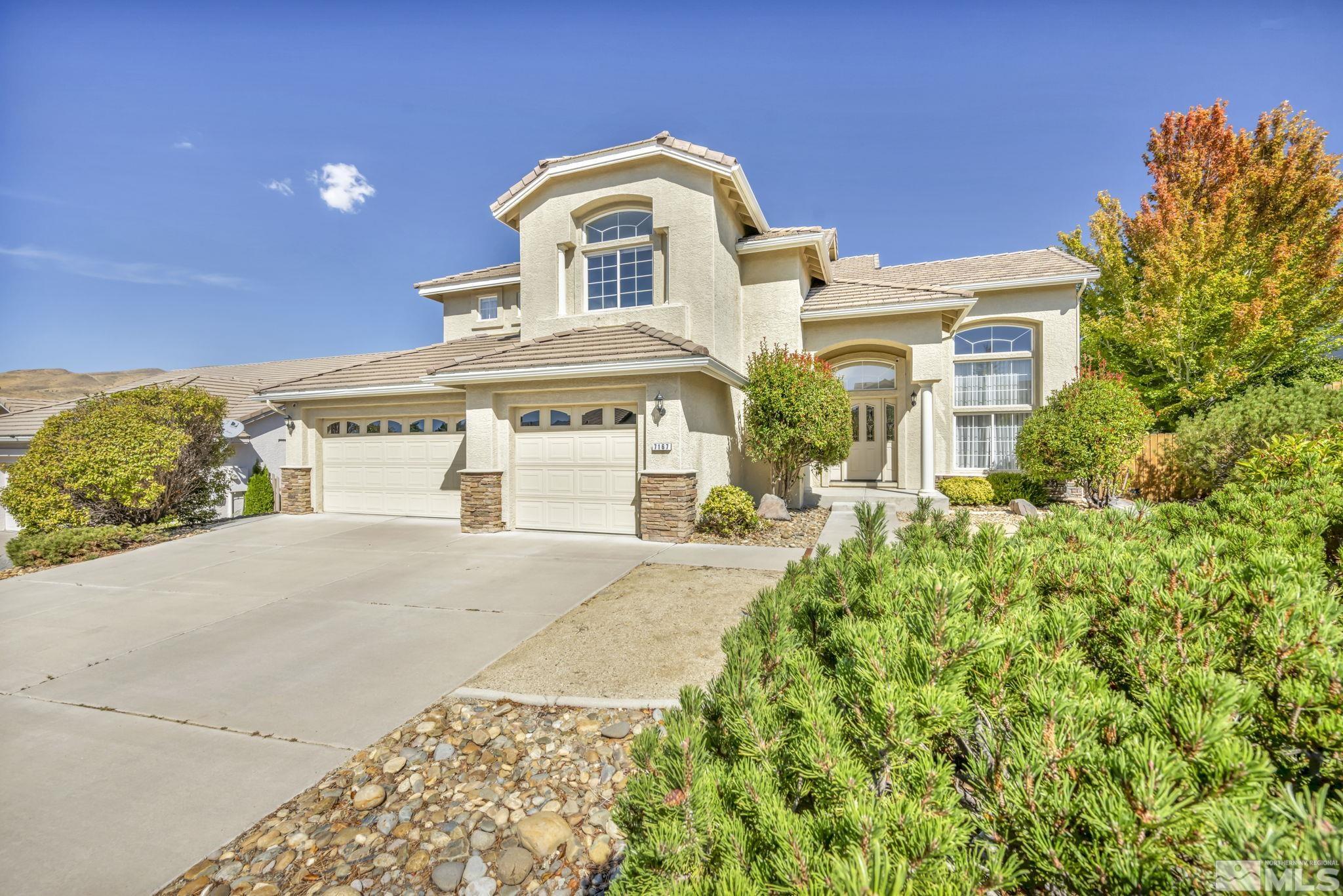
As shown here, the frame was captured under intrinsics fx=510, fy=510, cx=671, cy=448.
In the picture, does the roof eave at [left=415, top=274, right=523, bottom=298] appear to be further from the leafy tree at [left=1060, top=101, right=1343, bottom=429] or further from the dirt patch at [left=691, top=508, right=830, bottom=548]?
the leafy tree at [left=1060, top=101, right=1343, bottom=429]

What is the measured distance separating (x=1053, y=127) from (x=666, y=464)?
40.7 ft

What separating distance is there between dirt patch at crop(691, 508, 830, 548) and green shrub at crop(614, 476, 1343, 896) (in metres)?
6.98

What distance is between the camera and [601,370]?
9.50 m

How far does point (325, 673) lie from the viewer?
14.2ft

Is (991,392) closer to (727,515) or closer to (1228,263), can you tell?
(1228,263)

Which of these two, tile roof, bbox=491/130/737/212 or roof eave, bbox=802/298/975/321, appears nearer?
tile roof, bbox=491/130/737/212

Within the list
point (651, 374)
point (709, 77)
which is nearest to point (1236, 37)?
point (709, 77)

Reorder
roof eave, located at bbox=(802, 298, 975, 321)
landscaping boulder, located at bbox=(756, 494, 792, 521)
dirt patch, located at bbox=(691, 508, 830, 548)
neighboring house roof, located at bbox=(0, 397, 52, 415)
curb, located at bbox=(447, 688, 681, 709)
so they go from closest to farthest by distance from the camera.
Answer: curb, located at bbox=(447, 688, 681, 709) < dirt patch, located at bbox=(691, 508, 830, 548) < landscaping boulder, located at bbox=(756, 494, 792, 521) < roof eave, located at bbox=(802, 298, 975, 321) < neighboring house roof, located at bbox=(0, 397, 52, 415)

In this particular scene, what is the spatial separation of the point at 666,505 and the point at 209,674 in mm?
6430

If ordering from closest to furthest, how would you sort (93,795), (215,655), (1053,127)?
1. (93,795)
2. (215,655)
3. (1053,127)

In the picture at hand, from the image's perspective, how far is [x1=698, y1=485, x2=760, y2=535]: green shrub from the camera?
9523 mm

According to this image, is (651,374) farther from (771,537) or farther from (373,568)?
(373,568)

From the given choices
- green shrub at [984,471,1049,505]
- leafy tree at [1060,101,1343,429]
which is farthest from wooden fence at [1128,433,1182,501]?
leafy tree at [1060,101,1343,429]

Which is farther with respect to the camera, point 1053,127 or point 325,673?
point 1053,127
